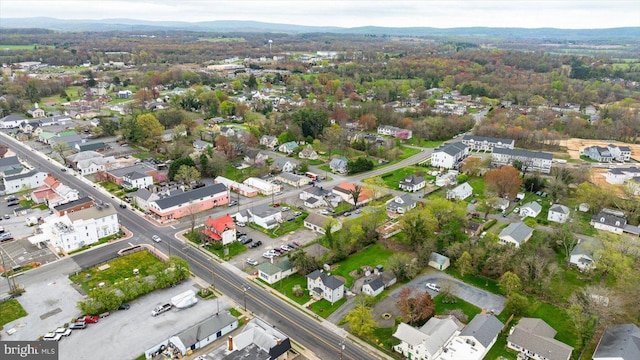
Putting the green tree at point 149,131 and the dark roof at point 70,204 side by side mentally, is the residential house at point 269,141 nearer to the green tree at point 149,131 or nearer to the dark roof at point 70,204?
the green tree at point 149,131

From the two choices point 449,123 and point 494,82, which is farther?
point 494,82

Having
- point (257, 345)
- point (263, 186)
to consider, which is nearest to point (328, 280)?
point (257, 345)

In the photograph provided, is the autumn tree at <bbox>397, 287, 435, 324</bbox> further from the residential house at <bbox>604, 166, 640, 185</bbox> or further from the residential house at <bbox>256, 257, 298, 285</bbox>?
the residential house at <bbox>604, 166, 640, 185</bbox>

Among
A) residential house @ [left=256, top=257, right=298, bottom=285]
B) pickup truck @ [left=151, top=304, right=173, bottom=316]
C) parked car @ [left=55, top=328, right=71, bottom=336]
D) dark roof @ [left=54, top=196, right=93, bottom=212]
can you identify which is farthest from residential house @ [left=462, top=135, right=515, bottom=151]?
parked car @ [left=55, top=328, right=71, bottom=336]

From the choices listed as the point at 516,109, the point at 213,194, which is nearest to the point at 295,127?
the point at 213,194

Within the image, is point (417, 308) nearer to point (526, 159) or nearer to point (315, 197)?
point (315, 197)

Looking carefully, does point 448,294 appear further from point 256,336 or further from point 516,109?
point 516,109
